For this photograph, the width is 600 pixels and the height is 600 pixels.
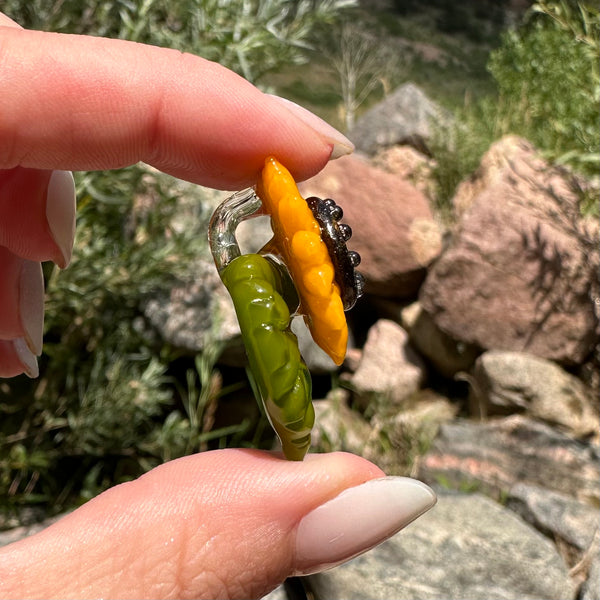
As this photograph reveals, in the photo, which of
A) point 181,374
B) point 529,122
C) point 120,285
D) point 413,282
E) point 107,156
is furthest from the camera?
point 529,122

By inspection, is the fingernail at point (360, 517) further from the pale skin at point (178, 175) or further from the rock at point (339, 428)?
the rock at point (339, 428)

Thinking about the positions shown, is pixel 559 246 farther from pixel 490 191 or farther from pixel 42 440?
pixel 42 440

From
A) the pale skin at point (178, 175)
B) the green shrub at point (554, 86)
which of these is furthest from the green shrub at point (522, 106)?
the pale skin at point (178, 175)

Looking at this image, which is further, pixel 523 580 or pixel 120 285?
pixel 120 285

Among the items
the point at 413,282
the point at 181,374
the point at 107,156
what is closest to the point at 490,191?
the point at 413,282

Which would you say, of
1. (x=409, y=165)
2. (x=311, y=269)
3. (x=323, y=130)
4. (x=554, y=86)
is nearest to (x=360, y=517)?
(x=311, y=269)

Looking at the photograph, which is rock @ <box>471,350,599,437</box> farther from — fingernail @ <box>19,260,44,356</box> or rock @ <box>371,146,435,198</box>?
fingernail @ <box>19,260,44,356</box>
